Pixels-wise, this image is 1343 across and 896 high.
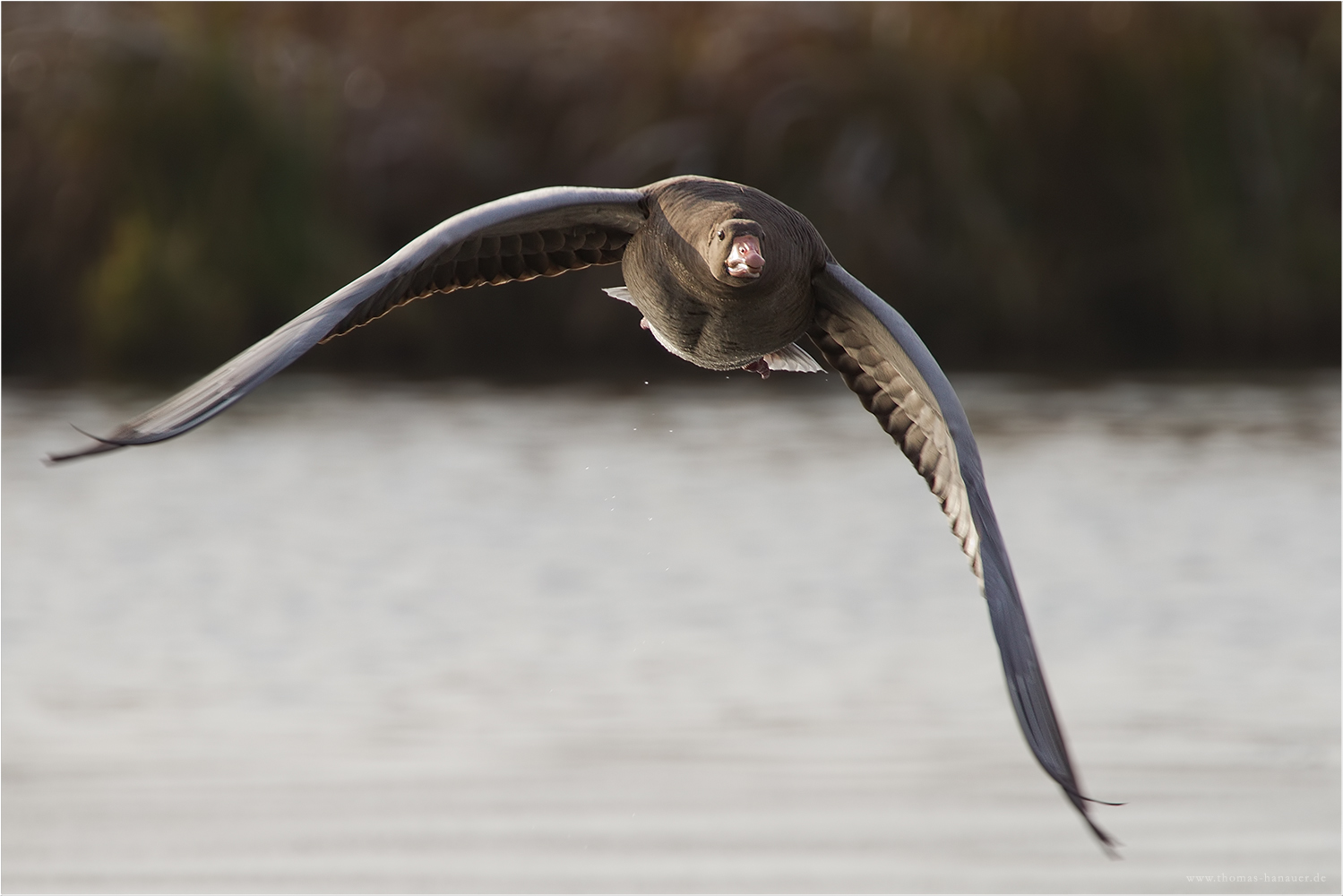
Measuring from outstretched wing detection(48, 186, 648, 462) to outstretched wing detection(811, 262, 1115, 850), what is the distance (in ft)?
2.43

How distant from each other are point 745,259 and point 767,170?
77.5 feet

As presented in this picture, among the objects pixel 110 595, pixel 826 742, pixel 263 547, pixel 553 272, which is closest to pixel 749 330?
pixel 553 272

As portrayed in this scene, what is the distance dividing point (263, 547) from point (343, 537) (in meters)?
0.79

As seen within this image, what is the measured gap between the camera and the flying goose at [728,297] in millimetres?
5473

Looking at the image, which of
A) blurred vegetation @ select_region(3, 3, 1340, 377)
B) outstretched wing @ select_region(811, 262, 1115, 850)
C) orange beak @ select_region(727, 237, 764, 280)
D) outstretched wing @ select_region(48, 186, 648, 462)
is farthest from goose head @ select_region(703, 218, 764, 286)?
blurred vegetation @ select_region(3, 3, 1340, 377)

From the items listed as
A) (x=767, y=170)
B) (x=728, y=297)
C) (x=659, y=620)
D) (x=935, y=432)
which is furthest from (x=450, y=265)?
(x=767, y=170)

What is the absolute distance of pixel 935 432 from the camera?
20.3 ft

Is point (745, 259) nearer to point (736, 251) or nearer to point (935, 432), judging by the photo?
point (736, 251)

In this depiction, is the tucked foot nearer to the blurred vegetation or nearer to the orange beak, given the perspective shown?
the orange beak

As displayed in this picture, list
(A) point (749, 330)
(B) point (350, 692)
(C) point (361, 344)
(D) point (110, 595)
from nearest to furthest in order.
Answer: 1. (A) point (749, 330)
2. (B) point (350, 692)
3. (D) point (110, 595)
4. (C) point (361, 344)

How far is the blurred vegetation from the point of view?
28.3m

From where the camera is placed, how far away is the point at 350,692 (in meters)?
13.4

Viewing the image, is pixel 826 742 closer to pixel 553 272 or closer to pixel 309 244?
pixel 553 272

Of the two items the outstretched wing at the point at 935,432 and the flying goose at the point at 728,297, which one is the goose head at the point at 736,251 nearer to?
the flying goose at the point at 728,297
